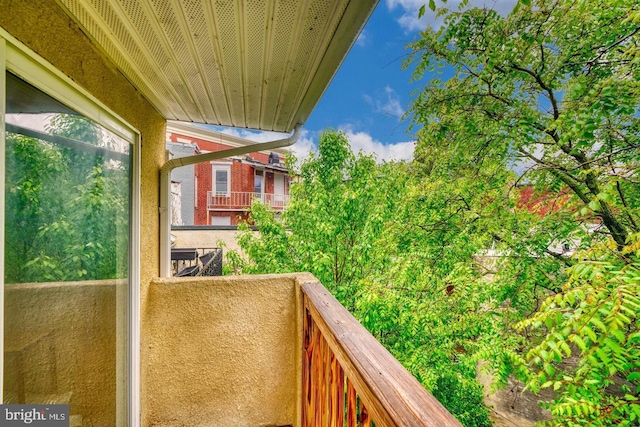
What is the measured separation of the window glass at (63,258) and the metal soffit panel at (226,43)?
39 centimetres

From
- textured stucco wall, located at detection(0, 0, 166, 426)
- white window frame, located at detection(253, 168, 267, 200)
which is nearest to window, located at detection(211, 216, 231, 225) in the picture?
white window frame, located at detection(253, 168, 267, 200)

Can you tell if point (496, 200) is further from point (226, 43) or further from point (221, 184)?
point (221, 184)

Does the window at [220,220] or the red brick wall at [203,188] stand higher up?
the red brick wall at [203,188]

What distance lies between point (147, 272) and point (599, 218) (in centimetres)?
498

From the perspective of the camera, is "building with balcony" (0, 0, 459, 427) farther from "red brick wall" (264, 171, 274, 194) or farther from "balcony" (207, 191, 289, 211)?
"red brick wall" (264, 171, 274, 194)

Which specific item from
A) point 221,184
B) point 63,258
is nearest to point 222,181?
point 221,184

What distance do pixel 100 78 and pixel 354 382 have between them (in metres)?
1.63

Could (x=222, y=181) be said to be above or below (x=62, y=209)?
Answer: above

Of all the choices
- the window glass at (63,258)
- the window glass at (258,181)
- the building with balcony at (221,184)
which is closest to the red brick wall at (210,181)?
the building with balcony at (221,184)

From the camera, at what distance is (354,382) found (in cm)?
84

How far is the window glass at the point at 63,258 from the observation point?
79 centimetres

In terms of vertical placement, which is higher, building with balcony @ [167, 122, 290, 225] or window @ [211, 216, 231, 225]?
building with balcony @ [167, 122, 290, 225]

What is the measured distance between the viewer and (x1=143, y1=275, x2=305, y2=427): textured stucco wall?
1893 millimetres

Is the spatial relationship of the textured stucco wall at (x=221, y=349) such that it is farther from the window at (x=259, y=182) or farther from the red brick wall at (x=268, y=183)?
the red brick wall at (x=268, y=183)
